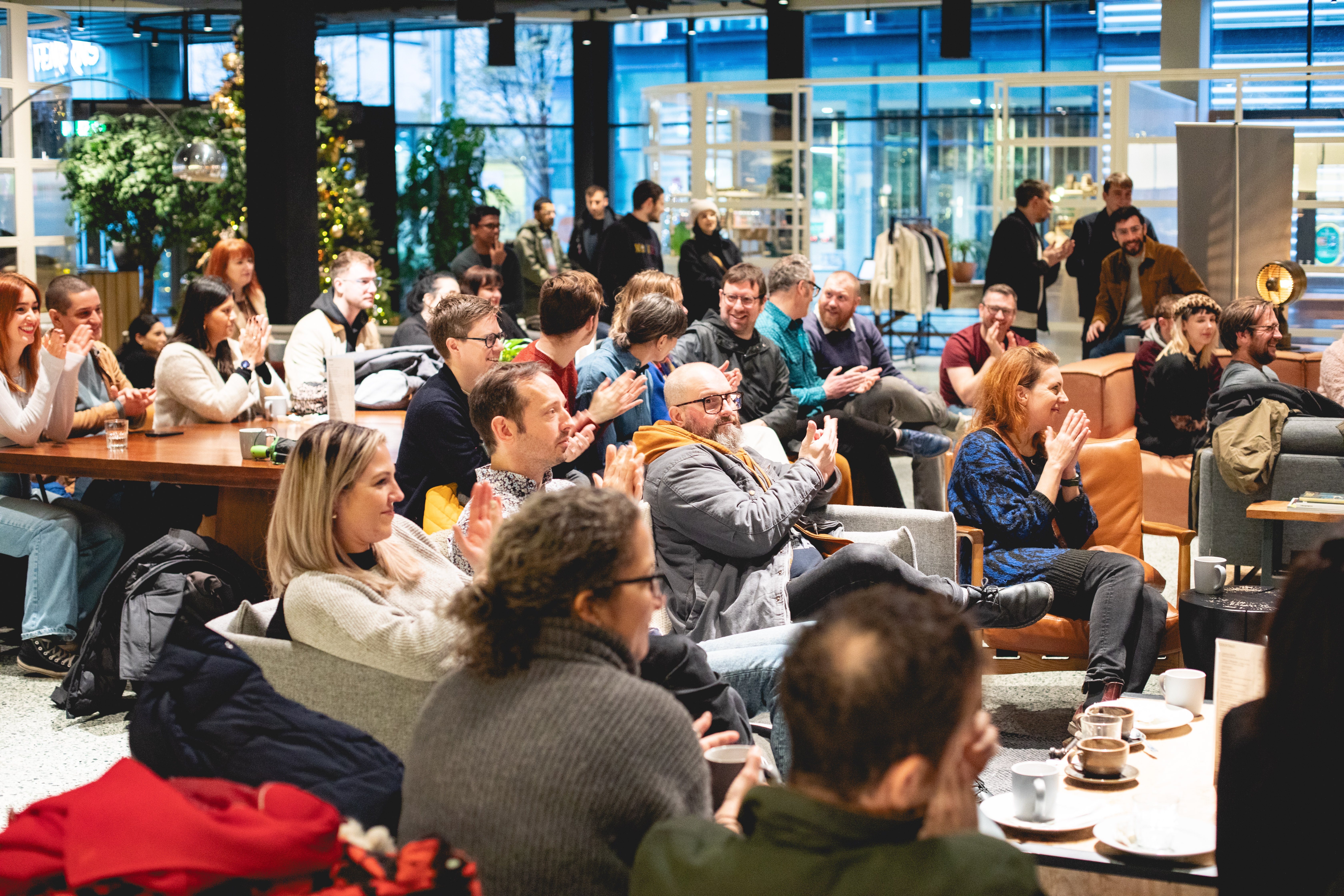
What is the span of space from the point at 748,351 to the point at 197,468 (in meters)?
2.34

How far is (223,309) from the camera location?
5195 mm

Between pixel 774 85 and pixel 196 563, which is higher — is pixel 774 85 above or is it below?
above

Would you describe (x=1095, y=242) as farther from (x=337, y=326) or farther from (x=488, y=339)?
(x=488, y=339)

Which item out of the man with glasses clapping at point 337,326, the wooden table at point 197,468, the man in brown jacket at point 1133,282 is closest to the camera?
the wooden table at point 197,468

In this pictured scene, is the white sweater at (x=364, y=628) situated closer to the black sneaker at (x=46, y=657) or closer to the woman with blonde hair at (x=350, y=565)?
the woman with blonde hair at (x=350, y=565)

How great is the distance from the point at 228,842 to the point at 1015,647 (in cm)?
292

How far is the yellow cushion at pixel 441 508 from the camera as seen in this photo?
12.0ft

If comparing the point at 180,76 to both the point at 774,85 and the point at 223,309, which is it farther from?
the point at 223,309

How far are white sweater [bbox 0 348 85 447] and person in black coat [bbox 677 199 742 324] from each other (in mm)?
4505

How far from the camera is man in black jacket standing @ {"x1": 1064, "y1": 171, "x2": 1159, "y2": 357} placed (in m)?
8.74

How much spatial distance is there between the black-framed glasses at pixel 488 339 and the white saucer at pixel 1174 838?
235 centimetres

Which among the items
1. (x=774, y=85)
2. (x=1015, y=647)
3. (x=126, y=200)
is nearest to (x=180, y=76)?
(x=126, y=200)

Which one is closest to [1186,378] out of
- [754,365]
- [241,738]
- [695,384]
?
[754,365]

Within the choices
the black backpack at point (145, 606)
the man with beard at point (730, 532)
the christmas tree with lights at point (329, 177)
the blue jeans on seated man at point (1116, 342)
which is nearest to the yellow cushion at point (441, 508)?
the man with beard at point (730, 532)
